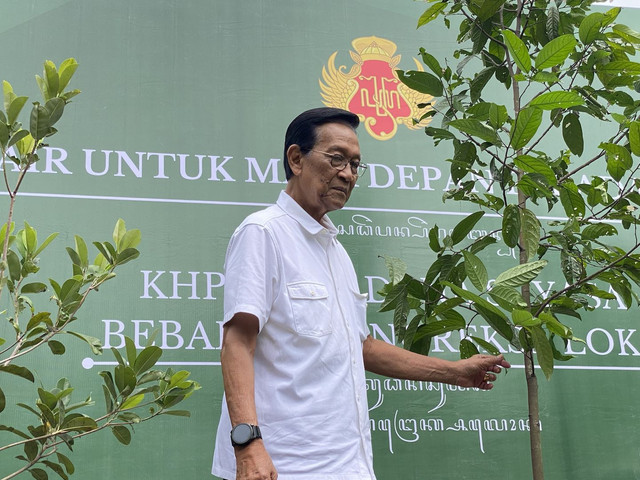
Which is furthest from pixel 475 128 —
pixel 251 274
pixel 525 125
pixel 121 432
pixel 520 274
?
pixel 121 432

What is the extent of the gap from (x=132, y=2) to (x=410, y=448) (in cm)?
194

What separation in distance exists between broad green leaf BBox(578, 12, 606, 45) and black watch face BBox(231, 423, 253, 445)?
1.36 metres

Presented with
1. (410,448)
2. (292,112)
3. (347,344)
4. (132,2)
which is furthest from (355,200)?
(347,344)

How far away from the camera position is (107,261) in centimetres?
212

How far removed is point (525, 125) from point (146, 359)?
1.04m

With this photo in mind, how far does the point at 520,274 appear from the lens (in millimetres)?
1911

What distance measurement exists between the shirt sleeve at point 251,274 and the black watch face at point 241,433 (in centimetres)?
21

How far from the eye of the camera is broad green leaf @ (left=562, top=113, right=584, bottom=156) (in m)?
2.37

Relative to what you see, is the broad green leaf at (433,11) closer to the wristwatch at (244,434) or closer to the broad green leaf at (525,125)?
the broad green leaf at (525,125)

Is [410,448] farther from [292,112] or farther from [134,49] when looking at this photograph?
[134,49]

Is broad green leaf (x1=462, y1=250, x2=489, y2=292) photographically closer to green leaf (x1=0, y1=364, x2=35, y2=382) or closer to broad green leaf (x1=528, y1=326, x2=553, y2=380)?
broad green leaf (x1=528, y1=326, x2=553, y2=380)

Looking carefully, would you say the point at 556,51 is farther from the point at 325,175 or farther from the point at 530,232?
the point at 325,175

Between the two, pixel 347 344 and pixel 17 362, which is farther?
pixel 17 362

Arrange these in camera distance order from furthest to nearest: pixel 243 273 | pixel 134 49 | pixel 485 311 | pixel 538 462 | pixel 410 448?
pixel 134 49
pixel 410 448
pixel 538 462
pixel 485 311
pixel 243 273
